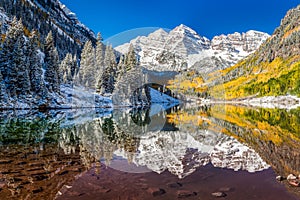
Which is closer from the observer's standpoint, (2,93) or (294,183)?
(294,183)

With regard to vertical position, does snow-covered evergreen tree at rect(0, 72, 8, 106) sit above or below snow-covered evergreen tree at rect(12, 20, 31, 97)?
below

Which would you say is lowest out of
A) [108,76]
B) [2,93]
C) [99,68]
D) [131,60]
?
[2,93]

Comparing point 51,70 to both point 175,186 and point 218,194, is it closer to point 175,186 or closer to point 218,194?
point 175,186

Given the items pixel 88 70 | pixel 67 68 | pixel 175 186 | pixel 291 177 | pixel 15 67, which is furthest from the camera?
pixel 67 68

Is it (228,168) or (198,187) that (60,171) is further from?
(228,168)

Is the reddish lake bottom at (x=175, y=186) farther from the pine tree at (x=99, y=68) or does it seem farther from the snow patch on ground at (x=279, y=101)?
the snow patch on ground at (x=279, y=101)

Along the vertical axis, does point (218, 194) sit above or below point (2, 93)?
below

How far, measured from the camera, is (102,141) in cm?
1908

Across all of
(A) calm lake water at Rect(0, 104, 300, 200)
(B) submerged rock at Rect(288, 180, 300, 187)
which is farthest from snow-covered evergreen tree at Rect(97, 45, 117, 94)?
(B) submerged rock at Rect(288, 180, 300, 187)

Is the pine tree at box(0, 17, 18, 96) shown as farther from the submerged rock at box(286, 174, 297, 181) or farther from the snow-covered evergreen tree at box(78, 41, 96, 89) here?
the submerged rock at box(286, 174, 297, 181)

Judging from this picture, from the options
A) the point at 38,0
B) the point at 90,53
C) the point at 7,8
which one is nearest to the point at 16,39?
the point at 90,53

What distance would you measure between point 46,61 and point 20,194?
69541 millimetres

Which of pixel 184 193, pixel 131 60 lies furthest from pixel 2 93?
pixel 184 193

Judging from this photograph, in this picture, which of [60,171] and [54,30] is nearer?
Answer: [60,171]
